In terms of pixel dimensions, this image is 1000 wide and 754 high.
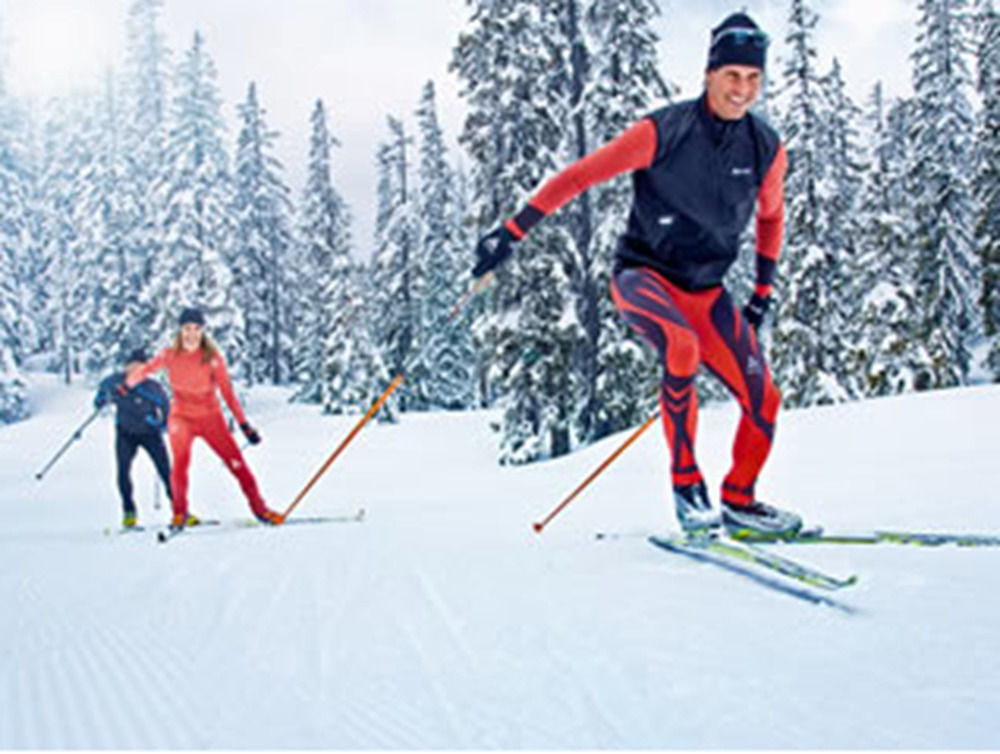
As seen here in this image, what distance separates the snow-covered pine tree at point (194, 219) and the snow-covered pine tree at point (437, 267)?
11868mm

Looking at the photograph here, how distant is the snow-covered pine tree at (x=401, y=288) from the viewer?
40.6 m

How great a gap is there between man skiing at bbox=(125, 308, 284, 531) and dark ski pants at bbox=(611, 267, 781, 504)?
5.16 meters

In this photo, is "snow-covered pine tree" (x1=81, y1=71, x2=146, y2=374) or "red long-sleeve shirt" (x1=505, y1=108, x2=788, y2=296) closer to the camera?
"red long-sleeve shirt" (x1=505, y1=108, x2=788, y2=296)

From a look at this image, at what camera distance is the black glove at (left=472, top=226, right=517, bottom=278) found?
4379mm

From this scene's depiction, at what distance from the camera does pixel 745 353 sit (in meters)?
4.42

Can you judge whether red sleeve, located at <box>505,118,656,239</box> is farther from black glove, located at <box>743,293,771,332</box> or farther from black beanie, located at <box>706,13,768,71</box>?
black glove, located at <box>743,293,771,332</box>

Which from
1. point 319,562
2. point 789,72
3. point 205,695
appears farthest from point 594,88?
point 205,695

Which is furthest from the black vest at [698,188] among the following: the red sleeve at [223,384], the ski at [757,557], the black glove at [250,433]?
the red sleeve at [223,384]


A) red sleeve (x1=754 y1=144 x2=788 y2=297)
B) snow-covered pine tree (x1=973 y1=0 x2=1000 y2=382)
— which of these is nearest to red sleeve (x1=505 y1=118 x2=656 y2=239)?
red sleeve (x1=754 y1=144 x2=788 y2=297)

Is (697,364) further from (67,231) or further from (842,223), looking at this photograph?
(67,231)

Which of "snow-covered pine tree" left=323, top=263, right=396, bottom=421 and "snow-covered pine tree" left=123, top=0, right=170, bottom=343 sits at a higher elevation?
"snow-covered pine tree" left=123, top=0, right=170, bottom=343

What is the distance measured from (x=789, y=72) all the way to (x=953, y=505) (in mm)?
23751

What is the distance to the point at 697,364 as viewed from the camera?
433cm

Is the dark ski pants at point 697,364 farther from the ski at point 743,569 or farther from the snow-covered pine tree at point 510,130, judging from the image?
the snow-covered pine tree at point 510,130
